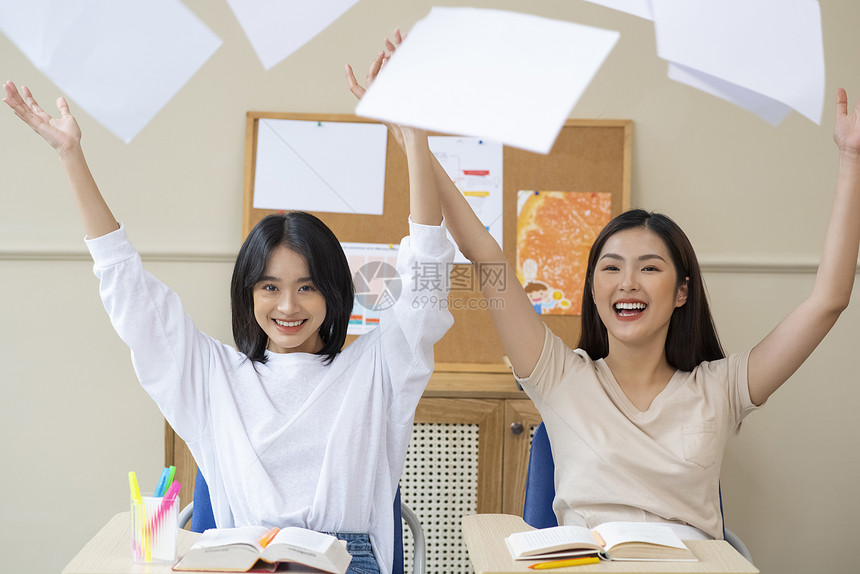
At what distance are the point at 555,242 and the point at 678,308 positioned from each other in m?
0.63

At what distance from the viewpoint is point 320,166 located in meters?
1.73

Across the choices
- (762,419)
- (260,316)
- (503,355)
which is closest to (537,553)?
(260,316)

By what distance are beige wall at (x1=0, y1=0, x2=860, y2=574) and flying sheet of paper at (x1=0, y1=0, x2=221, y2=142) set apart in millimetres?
959

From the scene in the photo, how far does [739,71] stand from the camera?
1.01 m

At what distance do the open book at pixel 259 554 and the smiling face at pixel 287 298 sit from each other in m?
0.35

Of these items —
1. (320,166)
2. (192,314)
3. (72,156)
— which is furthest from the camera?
(192,314)

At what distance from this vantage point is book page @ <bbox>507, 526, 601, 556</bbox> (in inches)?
35.9

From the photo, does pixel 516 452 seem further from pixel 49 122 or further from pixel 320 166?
pixel 49 122

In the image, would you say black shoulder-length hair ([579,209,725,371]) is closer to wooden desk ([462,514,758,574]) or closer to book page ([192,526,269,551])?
wooden desk ([462,514,758,574])

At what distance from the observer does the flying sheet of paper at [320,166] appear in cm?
162

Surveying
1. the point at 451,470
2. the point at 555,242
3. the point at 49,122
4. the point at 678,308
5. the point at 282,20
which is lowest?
the point at 451,470

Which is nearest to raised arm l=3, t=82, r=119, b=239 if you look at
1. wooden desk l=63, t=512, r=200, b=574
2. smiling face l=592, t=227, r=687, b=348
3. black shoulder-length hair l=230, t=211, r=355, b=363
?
black shoulder-length hair l=230, t=211, r=355, b=363

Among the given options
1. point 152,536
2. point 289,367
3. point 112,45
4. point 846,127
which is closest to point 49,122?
point 112,45

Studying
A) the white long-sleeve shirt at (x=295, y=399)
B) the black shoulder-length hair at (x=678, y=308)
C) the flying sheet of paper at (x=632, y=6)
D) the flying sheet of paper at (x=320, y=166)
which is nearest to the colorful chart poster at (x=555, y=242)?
the flying sheet of paper at (x=320, y=166)
